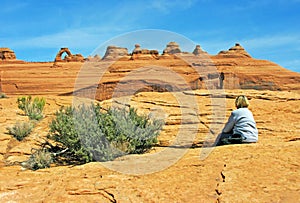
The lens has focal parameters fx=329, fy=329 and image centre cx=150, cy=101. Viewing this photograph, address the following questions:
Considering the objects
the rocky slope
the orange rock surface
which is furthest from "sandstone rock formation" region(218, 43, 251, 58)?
the rocky slope

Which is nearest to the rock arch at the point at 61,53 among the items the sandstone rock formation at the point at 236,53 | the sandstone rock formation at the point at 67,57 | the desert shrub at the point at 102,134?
the sandstone rock formation at the point at 67,57

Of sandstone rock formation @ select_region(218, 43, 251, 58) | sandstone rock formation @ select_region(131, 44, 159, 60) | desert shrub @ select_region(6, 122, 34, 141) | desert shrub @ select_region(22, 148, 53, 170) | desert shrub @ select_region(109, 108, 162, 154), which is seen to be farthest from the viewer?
sandstone rock formation @ select_region(218, 43, 251, 58)

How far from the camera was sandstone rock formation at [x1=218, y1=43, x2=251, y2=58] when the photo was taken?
183 feet

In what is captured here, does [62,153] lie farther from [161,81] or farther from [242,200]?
[161,81]

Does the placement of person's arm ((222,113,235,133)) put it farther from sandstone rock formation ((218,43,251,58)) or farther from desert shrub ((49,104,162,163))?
sandstone rock formation ((218,43,251,58))

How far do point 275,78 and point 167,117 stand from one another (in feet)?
125

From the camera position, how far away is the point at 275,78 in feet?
141

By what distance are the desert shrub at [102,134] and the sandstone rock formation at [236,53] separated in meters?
50.1

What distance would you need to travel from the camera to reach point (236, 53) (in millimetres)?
58469

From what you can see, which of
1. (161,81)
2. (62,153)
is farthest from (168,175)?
(161,81)

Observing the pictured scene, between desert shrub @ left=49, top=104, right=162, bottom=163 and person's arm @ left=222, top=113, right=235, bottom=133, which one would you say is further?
desert shrub @ left=49, top=104, right=162, bottom=163

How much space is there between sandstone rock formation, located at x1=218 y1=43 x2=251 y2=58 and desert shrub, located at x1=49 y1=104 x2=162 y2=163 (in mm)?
50084

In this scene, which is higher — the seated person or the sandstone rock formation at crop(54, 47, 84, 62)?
the sandstone rock formation at crop(54, 47, 84, 62)

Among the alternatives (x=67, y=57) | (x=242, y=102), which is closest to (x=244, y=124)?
(x=242, y=102)
